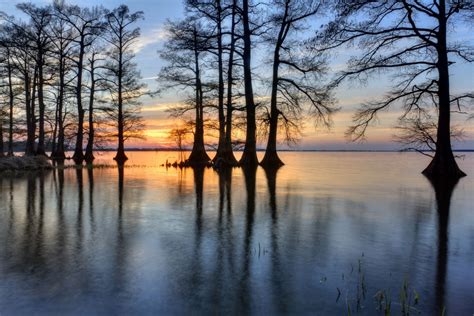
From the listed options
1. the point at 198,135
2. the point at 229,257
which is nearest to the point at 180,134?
the point at 198,135

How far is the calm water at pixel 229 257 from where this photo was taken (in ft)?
11.8

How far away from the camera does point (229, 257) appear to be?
4.97 metres

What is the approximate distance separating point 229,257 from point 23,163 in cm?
2057

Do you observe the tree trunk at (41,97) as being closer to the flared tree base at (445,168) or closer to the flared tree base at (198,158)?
the flared tree base at (198,158)

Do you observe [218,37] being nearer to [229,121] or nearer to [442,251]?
[229,121]

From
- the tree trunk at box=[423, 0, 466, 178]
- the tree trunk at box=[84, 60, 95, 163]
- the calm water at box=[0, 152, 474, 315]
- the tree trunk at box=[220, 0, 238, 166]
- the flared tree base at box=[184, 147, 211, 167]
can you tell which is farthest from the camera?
the tree trunk at box=[84, 60, 95, 163]

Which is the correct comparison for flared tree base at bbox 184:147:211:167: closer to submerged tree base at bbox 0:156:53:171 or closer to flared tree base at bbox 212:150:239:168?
→ flared tree base at bbox 212:150:239:168

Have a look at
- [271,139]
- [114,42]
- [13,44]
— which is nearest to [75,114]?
[114,42]

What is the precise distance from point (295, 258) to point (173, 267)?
4.87ft

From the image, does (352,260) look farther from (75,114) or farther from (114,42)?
(75,114)

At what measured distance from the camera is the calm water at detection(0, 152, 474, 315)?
3598 mm

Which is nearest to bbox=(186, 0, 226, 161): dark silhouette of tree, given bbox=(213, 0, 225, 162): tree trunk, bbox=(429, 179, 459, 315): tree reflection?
bbox=(213, 0, 225, 162): tree trunk

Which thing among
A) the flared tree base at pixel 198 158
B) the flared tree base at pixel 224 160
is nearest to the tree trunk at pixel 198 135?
the flared tree base at pixel 198 158

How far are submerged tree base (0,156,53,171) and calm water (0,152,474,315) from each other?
1296 cm
